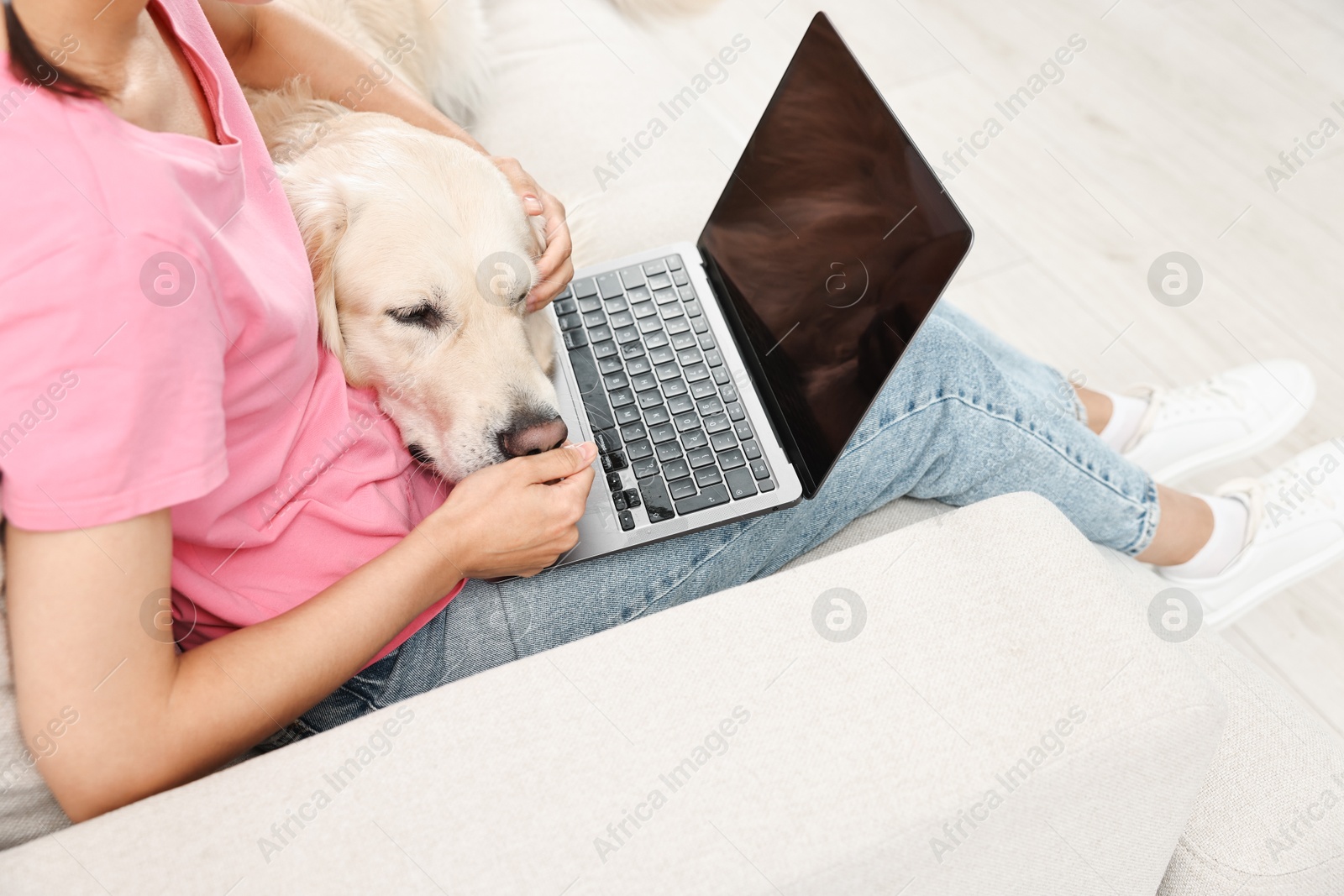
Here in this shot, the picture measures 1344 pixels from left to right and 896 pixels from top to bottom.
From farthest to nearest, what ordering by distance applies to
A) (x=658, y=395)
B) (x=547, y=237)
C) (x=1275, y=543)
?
1. (x=1275, y=543)
2. (x=547, y=237)
3. (x=658, y=395)

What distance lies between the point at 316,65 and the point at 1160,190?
1.98m

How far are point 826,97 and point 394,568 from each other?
70 centimetres

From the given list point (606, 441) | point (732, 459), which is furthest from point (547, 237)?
point (732, 459)

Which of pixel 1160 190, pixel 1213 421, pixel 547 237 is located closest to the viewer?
pixel 547 237

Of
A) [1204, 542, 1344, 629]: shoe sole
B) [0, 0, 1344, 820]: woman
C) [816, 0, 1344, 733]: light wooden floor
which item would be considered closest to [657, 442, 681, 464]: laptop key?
[0, 0, 1344, 820]: woman

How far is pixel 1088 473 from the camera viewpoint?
1.14 m

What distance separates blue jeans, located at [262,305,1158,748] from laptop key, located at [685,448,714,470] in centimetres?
8

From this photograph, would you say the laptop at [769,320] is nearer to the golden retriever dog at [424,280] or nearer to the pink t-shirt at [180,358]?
the golden retriever dog at [424,280]

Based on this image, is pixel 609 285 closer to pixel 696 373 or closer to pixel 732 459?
pixel 696 373

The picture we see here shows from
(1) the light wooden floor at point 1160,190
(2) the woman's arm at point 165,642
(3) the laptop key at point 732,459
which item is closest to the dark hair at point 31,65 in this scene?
(2) the woman's arm at point 165,642

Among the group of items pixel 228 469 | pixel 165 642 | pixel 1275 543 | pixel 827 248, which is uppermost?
pixel 827 248

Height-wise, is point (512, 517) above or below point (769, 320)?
below

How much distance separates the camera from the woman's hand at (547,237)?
112cm

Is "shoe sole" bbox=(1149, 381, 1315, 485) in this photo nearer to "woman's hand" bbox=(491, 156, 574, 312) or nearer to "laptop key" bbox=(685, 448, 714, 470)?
"laptop key" bbox=(685, 448, 714, 470)
